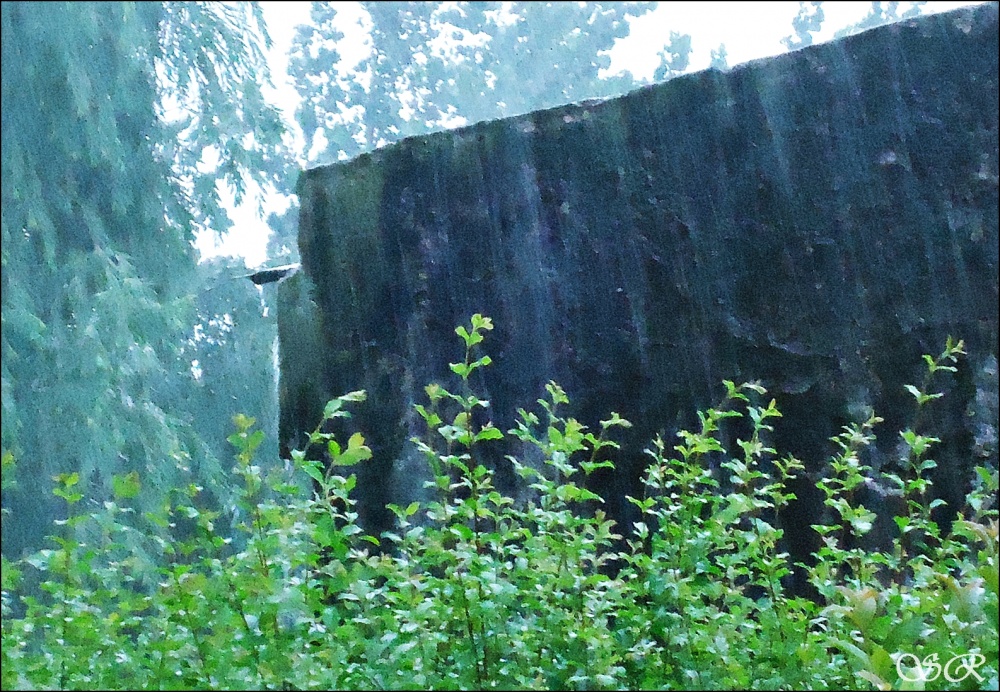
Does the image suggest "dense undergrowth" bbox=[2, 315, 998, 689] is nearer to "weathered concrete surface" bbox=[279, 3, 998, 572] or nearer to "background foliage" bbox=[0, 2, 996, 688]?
"background foliage" bbox=[0, 2, 996, 688]

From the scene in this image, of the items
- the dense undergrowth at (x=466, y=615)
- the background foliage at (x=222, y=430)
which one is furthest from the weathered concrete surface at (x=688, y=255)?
the dense undergrowth at (x=466, y=615)

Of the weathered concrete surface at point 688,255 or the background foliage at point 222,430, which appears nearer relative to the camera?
the background foliage at point 222,430

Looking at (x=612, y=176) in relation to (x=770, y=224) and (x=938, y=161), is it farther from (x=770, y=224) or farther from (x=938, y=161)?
(x=938, y=161)

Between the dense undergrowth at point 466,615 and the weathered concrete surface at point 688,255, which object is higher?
the weathered concrete surface at point 688,255

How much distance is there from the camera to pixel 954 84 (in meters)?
2.25

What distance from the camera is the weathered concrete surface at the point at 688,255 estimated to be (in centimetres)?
223

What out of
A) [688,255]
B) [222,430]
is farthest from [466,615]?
[688,255]

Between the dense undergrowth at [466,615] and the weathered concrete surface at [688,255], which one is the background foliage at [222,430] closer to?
the dense undergrowth at [466,615]

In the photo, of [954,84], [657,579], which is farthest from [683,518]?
[954,84]

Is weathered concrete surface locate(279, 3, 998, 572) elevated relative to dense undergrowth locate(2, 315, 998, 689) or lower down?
elevated

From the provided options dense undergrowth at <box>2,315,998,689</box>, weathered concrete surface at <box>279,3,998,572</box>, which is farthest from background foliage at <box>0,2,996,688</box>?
weathered concrete surface at <box>279,3,998,572</box>

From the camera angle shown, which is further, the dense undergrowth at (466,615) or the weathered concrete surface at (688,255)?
the weathered concrete surface at (688,255)

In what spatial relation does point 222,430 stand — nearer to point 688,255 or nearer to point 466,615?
point 466,615

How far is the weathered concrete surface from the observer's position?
2.23 metres
